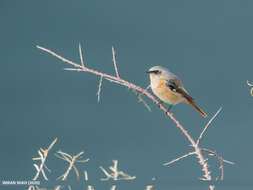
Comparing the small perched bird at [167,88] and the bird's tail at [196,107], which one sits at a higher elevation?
the small perched bird at [167,88]

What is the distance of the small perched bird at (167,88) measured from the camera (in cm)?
305

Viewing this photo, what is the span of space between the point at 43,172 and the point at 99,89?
496mm

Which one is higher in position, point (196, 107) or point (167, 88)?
point (167, 88)

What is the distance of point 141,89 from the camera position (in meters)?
1.91

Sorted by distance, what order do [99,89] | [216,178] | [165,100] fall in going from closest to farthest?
[216,178], [99,89], [165,100]

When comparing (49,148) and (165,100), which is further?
(165,100)

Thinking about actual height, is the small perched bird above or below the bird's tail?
above

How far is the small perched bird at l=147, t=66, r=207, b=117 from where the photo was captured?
10.0 feet

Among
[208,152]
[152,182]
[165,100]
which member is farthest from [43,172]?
[165,100]

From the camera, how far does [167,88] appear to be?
10.0 ft

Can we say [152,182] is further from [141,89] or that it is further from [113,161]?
[141,89]

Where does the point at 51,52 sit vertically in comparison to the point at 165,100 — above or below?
below

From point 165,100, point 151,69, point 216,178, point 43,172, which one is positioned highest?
point 151,69

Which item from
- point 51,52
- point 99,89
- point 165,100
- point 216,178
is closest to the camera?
point 216,178
